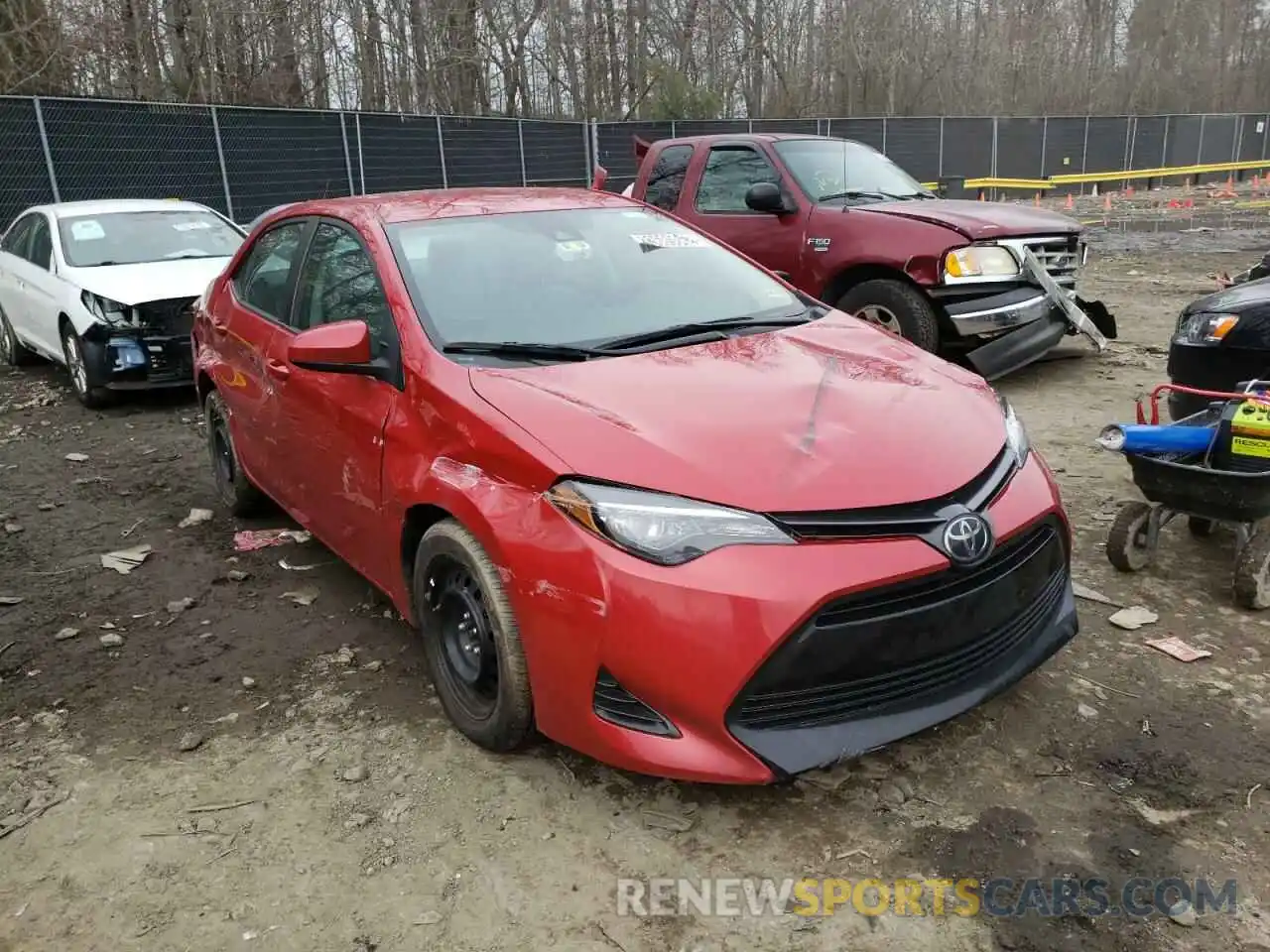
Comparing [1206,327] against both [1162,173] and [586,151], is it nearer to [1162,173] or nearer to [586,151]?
[586,151]

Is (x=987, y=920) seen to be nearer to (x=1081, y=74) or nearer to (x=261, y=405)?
(x=261, y=405)

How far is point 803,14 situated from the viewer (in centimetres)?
3203

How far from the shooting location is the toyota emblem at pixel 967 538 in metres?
2.48

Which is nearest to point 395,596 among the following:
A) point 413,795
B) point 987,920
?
point 413,795

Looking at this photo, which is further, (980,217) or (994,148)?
(994,148)

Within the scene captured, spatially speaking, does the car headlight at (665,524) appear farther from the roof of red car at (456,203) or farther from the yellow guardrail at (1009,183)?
the yellow guardrail at (1009,183)

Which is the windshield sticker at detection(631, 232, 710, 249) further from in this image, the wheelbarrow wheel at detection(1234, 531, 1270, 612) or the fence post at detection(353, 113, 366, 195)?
the fence post at detection(353, 113, 366, 195)

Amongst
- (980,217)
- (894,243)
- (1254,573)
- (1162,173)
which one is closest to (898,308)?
(894,243)

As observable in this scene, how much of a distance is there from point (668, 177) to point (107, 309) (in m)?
4.57

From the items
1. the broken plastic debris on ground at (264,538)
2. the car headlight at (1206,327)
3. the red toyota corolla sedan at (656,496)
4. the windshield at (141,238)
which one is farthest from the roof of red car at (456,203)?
the windshield at (141,238)

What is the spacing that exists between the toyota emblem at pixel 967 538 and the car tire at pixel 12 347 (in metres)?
9.37

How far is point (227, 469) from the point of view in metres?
5.26

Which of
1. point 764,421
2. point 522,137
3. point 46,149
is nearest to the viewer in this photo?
point 764,421

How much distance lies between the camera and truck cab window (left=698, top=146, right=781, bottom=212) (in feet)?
25.7
